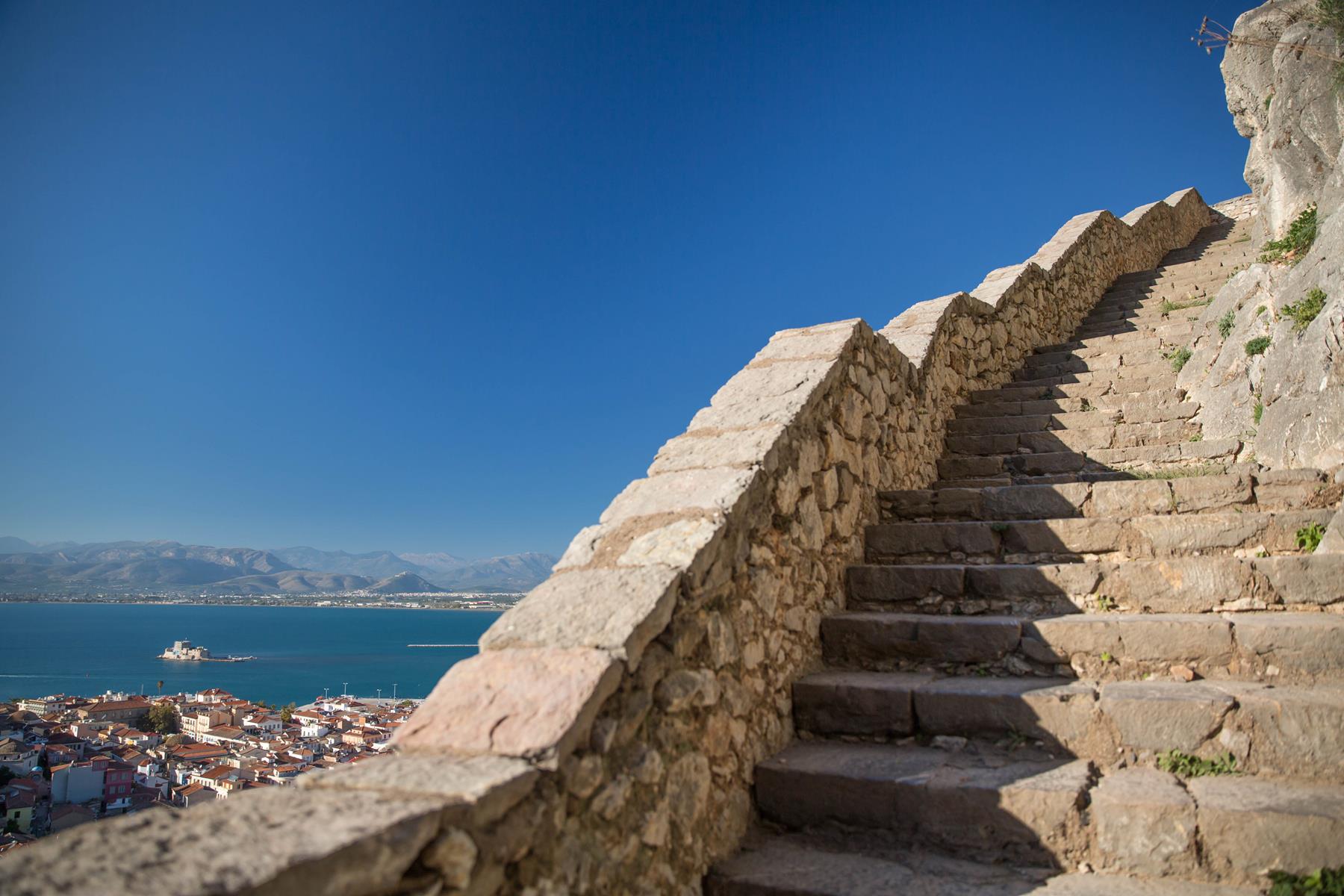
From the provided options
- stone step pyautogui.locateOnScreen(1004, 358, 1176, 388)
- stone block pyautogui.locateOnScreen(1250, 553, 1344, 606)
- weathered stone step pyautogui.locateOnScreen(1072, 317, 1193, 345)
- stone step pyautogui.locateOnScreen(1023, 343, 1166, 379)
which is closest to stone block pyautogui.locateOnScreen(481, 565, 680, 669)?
stone block pyautogui.locateOnScreen(1250, 553, 1344, 606)

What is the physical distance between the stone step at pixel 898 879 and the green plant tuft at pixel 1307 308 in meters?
3.51

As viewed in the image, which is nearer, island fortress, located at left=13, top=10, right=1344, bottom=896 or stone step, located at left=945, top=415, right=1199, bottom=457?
island fortress, located at left=13, top=10, right=1344, bottom=896

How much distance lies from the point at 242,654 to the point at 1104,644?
2777 inches

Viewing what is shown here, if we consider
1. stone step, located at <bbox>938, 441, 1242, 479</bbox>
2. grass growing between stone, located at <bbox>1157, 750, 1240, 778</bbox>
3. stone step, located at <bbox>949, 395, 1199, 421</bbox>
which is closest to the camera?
grass growing between stone, located at <bbox>1157, 750, 1240, 778</bbox>

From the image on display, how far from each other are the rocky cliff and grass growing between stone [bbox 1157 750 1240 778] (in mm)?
2097

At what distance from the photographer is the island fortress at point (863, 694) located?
136cm

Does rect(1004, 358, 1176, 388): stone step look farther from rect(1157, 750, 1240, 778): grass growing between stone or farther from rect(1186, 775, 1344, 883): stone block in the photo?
rect(1186, 775, 1344, 883): stone block

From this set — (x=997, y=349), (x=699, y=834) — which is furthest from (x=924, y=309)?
(x=699, y=834)

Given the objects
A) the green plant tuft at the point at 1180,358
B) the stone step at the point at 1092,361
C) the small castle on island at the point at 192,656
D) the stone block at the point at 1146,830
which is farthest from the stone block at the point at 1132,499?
the small castle on island at the point at 192,656

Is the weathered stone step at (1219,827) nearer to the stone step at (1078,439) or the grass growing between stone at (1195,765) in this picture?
the grass growing between stone at (1195,765)

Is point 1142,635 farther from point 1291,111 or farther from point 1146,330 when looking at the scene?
point 1146,330

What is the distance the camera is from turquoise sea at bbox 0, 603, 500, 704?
33.8 m

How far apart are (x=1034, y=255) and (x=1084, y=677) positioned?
7598 mm

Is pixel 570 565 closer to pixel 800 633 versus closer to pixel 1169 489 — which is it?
pixel 800 633
